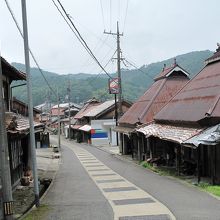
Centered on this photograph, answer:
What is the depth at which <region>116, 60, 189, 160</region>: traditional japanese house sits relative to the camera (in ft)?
114

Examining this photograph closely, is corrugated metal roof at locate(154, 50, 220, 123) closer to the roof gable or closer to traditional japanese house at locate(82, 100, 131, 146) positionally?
the roof gable

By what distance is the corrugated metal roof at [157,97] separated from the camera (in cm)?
3481

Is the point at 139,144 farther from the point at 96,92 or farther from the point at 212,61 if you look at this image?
the point at 96,92

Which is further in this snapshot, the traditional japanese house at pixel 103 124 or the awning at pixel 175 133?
the traditional japanese house at pixel 103 124

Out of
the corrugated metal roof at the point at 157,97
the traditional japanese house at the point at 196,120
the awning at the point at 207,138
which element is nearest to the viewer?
the awning at the point at 207,138

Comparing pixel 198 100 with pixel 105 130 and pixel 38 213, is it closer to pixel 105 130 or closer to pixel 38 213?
pixel 38 213

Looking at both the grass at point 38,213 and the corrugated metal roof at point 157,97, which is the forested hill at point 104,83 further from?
the grass at point 38,213

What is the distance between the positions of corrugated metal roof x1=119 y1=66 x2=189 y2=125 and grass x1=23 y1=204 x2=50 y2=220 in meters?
20.9

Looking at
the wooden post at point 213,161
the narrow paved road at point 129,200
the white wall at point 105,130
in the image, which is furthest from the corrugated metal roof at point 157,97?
the white wall at point 105,130

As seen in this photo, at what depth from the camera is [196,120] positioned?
20078mm

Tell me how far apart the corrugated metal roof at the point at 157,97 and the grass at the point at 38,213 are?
2095 centimetres

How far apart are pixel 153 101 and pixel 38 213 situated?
921 inches

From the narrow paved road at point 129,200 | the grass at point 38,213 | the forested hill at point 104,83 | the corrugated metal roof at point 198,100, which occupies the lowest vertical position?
the narrow paved road at point 129,200

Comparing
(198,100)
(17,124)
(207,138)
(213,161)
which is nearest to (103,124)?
(198,100)
